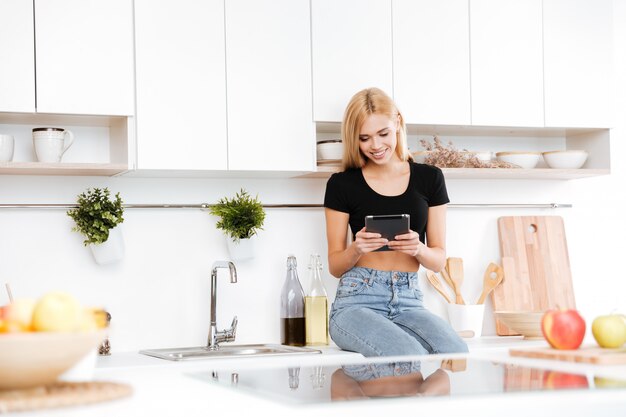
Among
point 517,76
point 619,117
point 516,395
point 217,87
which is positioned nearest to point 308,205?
point 217,87

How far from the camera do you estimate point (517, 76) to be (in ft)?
11.9

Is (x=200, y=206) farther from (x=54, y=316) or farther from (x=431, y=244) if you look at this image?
(x=54, y=316)

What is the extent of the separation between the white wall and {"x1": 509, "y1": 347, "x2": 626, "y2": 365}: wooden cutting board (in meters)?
1.78

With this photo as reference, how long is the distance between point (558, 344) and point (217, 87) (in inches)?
71.3

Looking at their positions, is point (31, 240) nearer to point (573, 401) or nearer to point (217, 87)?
point (217, 87)

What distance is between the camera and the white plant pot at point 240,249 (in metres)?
3.42

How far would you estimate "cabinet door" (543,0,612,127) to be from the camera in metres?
3.67

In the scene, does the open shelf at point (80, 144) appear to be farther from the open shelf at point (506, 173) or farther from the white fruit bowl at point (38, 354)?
the white fruit bowl at point (38, 354)

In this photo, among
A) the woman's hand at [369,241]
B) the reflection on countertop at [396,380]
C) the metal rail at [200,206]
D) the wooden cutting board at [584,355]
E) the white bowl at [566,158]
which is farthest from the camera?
the white bowl at [566,158]

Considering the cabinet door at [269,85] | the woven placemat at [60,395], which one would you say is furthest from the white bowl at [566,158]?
the woven placemat at [60,395]

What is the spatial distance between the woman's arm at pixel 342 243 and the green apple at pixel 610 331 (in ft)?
4.23

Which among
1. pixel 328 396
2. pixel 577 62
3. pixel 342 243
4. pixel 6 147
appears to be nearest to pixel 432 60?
pixel 577 62

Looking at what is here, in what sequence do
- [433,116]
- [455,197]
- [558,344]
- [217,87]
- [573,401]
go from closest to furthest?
[573,401], [558,344], [217,87], [433,116], [455,197]

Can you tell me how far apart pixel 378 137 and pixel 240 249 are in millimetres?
673
